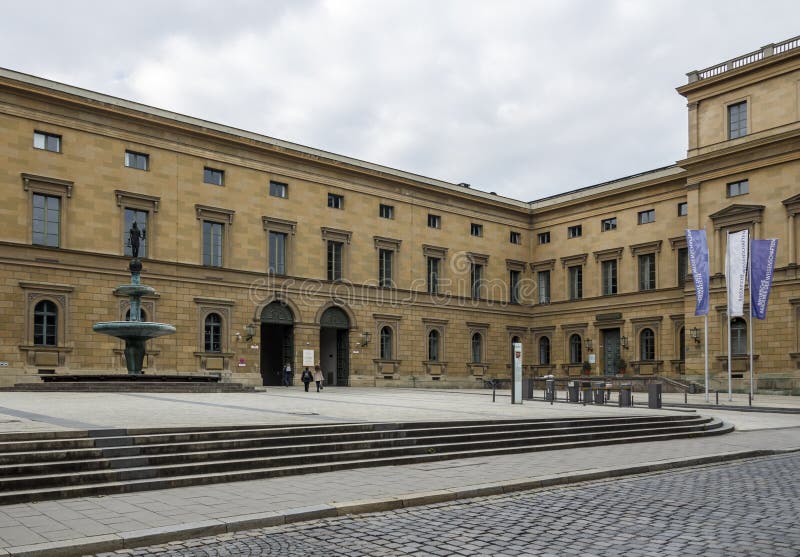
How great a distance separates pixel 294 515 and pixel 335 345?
122ft

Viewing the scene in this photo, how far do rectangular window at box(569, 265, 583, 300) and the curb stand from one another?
39.8 metres

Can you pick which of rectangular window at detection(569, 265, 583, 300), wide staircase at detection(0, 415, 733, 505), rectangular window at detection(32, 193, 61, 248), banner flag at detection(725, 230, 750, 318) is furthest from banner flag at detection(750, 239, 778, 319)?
rectangular window at detection(32, 193, 61, 248)

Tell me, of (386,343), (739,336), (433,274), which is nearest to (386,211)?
(433,274)

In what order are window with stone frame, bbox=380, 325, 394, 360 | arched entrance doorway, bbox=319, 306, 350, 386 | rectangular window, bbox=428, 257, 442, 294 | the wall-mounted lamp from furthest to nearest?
rectangular window, bbox=428, 257, 442, 294
window with stone frame, bbox=380, 325, 394, 360
arched entrance doorway, bbox=319, 306, 350, 386
the wall-mounted lamp

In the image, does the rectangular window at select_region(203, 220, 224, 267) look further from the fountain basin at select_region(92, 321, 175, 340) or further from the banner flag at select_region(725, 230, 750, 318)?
the banner flag at select_region(725, 230, 750, 318)

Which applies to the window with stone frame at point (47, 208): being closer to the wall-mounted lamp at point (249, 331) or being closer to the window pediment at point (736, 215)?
the wall-mounted lamp at point (249, 331)

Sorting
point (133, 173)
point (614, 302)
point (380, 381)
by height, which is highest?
point (133, 173)

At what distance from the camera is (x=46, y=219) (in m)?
35.0

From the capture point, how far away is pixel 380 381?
152ft

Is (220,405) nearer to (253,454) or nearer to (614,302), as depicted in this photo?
(253,454)

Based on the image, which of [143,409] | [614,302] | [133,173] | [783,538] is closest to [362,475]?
[783,538]

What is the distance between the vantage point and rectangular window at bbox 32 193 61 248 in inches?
1367

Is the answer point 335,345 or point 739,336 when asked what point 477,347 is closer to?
point 335,345

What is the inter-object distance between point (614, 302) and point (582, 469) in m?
38.6
